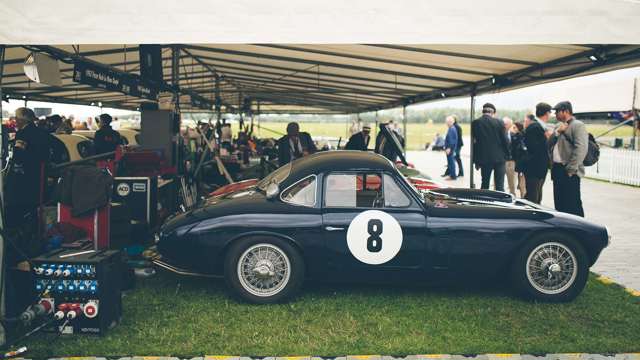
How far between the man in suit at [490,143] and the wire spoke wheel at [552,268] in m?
4.20

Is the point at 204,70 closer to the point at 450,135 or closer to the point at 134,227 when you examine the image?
the point at 450,135

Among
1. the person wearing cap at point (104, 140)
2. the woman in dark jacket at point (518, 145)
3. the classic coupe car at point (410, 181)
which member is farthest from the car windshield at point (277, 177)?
the woman in dark jacket at point (518, 145)

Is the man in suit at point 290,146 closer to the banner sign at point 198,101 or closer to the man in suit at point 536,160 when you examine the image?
the man in suit at point 536,160

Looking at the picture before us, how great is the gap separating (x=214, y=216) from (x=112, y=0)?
1908mm

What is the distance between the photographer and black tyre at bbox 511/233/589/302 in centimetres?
486

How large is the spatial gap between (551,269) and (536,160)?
423cm

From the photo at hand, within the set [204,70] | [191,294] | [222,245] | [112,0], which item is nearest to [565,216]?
[222,245]

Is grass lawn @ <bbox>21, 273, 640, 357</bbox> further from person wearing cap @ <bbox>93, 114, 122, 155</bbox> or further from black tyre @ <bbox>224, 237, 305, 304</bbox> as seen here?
person wearing cap @ <bbox>93, 114, 122, 155</bbox>

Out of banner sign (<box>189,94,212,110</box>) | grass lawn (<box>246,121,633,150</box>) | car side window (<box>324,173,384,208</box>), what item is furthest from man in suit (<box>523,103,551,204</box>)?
grass lawn (<box>246,121,633,150</box>)

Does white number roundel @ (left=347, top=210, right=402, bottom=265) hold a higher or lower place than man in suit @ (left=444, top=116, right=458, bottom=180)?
lower

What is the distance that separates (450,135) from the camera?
16.4 meters

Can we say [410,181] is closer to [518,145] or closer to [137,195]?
[137,195]

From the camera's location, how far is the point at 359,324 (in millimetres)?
4422

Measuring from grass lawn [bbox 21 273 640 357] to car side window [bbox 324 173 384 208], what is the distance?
2.90 feet
